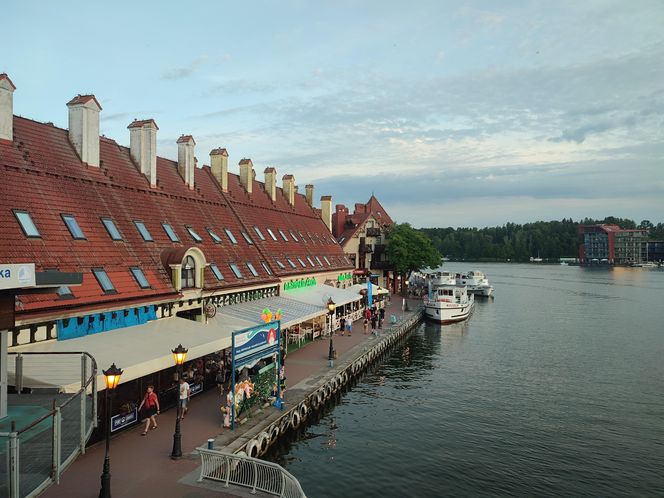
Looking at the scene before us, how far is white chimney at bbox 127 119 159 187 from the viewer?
29719 millimetres

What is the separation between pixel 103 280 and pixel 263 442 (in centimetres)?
918

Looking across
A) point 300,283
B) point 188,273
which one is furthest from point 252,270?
point 300,283

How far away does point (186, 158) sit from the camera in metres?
34.2

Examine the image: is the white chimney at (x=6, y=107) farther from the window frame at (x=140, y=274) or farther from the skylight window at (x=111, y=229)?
the window frame at (x=140, y=274)

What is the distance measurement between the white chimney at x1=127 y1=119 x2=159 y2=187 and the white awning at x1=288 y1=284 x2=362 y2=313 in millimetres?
13346

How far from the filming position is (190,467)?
15.0m

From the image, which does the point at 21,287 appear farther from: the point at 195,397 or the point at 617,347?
the point at 617,347

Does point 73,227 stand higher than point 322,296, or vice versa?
point 73,227

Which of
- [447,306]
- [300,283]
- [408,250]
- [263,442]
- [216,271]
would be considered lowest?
[263,442]

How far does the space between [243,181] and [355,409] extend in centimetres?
2518

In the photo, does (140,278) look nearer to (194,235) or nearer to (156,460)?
(194,235)

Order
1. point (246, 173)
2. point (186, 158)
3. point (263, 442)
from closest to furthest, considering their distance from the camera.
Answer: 1. point (263, 442)
2. point (186, 158)
3. point (246, 173)

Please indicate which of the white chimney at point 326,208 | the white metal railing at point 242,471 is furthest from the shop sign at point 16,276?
the white chimney at point 326,208

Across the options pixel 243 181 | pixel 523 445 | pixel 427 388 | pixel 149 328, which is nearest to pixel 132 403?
pixel 149 328
